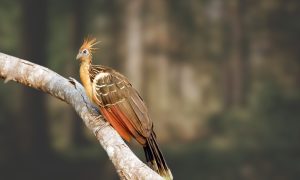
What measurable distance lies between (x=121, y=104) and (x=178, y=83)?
5584 millimetres

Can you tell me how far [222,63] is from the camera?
884cm

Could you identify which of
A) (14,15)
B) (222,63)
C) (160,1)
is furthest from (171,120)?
(14,15)

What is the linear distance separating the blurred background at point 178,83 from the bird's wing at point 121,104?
517cm

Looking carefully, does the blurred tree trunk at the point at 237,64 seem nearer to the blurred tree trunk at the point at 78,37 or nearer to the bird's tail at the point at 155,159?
the blurred tree trunk at the point at 78,37

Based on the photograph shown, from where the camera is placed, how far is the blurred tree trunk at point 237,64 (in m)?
8.88

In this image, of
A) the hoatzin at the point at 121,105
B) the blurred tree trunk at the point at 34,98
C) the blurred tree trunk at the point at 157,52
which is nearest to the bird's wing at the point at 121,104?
the hoatzin at the point at 121,105

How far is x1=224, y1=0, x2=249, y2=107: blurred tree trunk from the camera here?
8.88 metres

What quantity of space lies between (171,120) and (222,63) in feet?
3.41

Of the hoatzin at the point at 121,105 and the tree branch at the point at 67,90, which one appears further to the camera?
the hoatzin at the point at 121,105

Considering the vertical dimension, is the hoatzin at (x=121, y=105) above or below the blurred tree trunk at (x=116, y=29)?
below

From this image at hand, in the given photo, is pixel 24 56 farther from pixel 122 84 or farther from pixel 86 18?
pixel 122 84

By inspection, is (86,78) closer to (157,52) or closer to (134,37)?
(157,52)

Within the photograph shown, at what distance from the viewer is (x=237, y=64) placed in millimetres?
8977

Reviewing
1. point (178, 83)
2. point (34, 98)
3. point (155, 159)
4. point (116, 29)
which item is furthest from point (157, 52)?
point (155, 159)
